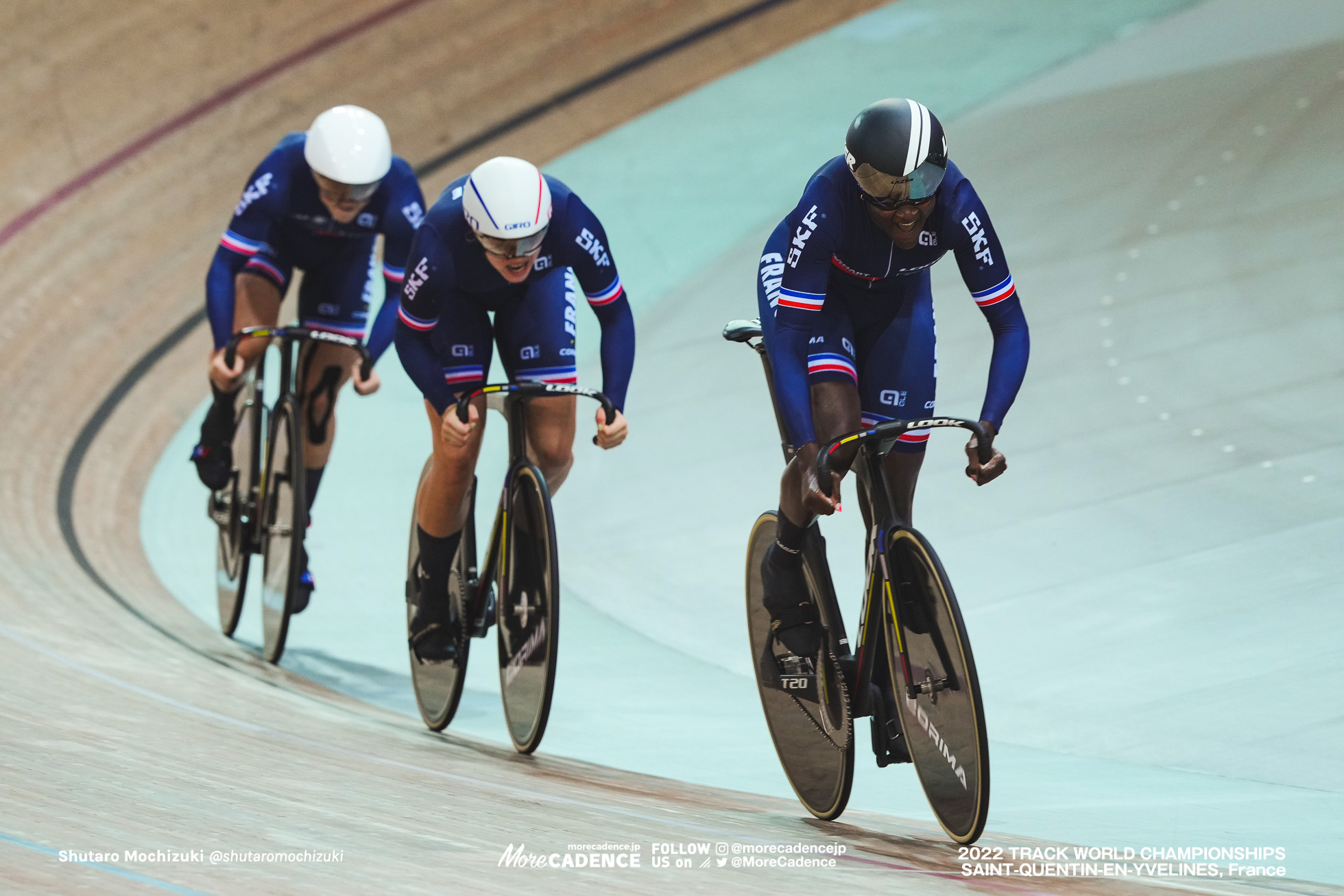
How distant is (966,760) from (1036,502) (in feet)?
7.85

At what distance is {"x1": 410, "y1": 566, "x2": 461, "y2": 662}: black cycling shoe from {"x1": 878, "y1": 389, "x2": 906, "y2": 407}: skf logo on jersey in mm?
1332

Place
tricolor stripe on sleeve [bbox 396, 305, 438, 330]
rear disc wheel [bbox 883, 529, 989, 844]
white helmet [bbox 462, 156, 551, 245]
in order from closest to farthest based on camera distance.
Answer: rear disc wheel [bbox 883, 529, 989, 844]
white helmet [bbox 462, 156, 551, 245]
tricolor stripe on sleeve [bbox 396, 305, 438, 330]

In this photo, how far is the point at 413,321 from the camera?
3244mm

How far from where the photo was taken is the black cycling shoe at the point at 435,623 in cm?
351

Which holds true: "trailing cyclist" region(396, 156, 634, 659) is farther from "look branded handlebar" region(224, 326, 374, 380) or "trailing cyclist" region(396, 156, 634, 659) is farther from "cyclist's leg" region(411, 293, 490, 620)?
"look branded handlebar" region(224, 326, 374, 380)

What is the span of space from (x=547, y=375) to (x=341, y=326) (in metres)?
1.26

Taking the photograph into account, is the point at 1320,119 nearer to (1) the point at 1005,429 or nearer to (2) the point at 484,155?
(1) the point at 1005,429

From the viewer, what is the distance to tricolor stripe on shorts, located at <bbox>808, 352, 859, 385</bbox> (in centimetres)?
260

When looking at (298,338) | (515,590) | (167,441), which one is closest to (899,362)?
(515,590)

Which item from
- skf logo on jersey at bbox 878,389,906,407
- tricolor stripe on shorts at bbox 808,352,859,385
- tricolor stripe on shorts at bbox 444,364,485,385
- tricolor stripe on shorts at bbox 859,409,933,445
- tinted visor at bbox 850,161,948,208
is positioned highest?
tinted visor at bbox 850,161,948,208

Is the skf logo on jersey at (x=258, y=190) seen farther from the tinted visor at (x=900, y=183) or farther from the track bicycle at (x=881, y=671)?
the tinted visor at (x=900, y=183)

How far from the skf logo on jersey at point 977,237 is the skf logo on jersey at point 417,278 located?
1.25 metres

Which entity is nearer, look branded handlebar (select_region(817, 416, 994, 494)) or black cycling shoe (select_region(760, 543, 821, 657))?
look branded handlebar (select_region(817, 416, 994, 494))

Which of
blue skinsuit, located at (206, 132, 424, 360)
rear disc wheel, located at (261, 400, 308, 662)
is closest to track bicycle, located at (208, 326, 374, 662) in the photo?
rear disc wheel, located at (261, 400, 308, 662)
